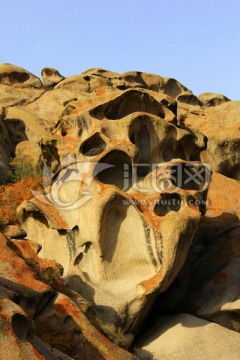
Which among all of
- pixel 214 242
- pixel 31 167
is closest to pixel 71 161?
pixel 214 242

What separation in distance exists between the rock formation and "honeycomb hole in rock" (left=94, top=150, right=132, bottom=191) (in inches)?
1.2

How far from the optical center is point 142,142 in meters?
15.4

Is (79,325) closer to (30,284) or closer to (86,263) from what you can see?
(30,284)

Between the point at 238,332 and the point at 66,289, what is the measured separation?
14.8 ft

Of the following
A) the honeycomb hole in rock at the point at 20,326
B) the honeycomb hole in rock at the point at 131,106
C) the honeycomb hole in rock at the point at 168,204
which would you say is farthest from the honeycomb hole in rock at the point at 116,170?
the honeycomb hole in rock at the point at 20,326

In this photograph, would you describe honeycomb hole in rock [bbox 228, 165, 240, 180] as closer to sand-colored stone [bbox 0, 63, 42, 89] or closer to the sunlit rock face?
the sunlit rock face

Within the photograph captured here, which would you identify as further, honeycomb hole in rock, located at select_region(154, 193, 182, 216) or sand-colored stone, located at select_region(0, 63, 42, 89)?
sand-colored stone, located at select_region(0, 63, 42, 89)

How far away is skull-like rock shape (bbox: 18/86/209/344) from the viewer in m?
12.9

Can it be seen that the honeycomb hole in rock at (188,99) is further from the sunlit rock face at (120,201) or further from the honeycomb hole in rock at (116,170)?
the honeycomb hole in rock at (116,170)

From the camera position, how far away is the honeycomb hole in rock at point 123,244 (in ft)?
43.9

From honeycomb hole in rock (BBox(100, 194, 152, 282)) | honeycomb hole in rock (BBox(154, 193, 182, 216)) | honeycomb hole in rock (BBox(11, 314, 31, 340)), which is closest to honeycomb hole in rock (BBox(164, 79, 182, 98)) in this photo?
honeycomb hole in rock (BBox(154, 193, 182, 216))

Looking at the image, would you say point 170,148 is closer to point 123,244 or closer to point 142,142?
point 142,142

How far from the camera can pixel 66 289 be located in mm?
11672

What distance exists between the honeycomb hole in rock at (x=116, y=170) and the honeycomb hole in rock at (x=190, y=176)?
4.35 ft
